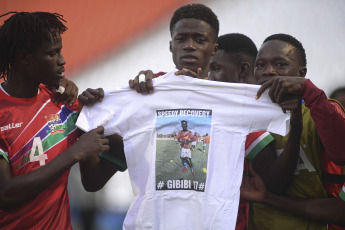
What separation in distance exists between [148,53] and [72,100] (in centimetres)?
129

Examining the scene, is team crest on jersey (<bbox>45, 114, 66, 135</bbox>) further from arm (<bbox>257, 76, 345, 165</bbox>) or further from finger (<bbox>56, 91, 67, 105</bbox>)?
arm (<bbox>257, 76, 345, 165</bbox>)

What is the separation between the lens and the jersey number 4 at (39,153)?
75.6 inches

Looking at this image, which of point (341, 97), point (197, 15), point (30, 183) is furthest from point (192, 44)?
point (341, 97)

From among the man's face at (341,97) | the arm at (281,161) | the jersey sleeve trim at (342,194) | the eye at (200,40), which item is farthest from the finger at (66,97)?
the man's face at (341,97)

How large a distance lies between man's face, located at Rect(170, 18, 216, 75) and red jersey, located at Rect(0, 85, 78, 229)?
0.63 metres

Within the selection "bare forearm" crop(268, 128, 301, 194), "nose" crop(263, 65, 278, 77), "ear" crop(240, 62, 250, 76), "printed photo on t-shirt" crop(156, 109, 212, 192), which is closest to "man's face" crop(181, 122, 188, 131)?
"printed photo on t-shirt" crop(156, 109, 212, 192)

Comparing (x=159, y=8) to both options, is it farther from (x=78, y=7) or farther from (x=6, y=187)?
(x=6, y=187)

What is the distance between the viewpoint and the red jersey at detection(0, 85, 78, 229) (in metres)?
1.88

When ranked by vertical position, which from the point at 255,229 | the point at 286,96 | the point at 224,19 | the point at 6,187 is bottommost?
the point at 255,229

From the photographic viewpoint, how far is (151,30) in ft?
10.9

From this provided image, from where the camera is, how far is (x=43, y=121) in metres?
1.98

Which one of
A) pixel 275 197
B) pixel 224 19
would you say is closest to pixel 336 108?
pixel 275 197

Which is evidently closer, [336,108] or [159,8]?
[336,108]

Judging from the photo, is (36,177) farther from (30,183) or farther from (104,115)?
(104,115)
